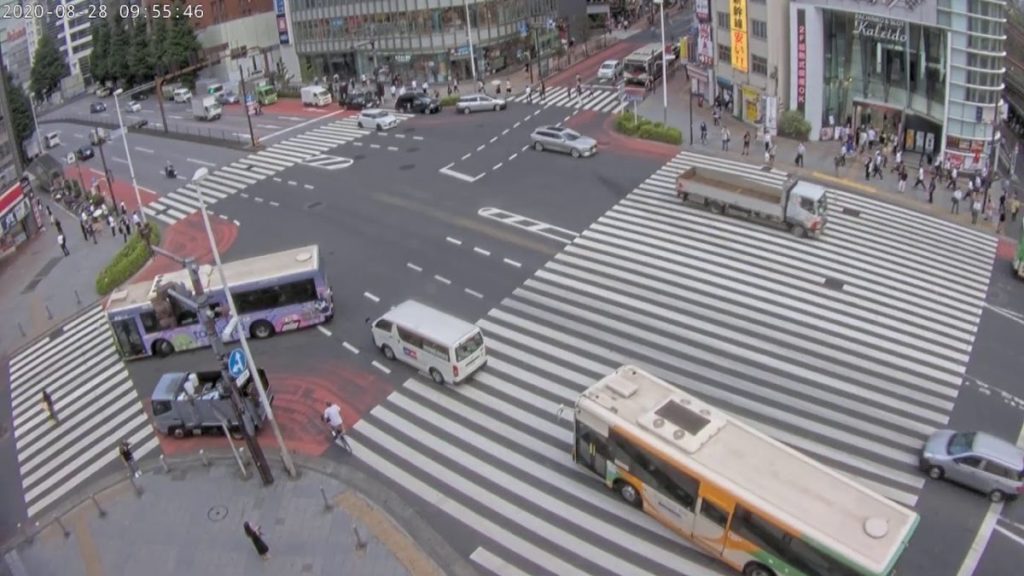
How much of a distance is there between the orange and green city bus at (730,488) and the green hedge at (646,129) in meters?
33.2


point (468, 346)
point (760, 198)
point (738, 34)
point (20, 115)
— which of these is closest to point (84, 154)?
point (20, 115)

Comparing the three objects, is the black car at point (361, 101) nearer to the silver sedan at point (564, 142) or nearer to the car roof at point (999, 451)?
the silver sedan at point (564, 142)

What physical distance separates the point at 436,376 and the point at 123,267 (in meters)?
21.3

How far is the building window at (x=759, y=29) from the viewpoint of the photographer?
2191 inches

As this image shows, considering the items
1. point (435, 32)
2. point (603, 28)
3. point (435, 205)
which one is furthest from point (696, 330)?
point (603, 28)

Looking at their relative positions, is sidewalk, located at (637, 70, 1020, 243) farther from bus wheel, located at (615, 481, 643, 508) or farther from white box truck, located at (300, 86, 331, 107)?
bus wheel, located at (615, 481, 643, 508)

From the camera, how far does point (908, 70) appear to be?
168 feet

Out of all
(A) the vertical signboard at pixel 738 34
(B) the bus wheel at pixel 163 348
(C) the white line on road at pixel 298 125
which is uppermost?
(A) the vertical signboard at pixel 738 34

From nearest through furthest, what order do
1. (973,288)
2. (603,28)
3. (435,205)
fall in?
(973,288), (435,205), (603,28)

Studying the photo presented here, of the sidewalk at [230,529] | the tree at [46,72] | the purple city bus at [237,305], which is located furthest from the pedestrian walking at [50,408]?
the tree at [46,72]

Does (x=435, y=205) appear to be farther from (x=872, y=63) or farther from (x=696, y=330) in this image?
(x=872, y=63)

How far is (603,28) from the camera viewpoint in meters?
98.5

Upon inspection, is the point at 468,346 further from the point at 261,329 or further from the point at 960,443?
the point at 960,443

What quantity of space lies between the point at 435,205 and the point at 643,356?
19.1 meters
